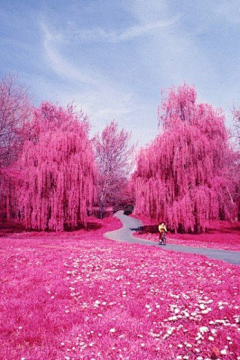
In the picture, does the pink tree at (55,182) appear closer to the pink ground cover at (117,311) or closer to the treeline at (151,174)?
the treeline at (151,174)

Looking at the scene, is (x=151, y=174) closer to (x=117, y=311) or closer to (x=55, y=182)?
(x=55, y=182)

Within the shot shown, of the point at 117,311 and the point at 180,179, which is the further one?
the point at 180,179

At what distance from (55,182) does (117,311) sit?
73.1 ft

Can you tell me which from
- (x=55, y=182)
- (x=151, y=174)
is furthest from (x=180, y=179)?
(x=55, y=182)

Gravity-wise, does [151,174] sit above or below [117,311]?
above

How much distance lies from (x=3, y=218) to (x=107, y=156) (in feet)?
75.5

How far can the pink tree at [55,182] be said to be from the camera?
88.5ft

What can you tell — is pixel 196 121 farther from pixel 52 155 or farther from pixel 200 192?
pixel 52 155

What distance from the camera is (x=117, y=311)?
6531 millimetres

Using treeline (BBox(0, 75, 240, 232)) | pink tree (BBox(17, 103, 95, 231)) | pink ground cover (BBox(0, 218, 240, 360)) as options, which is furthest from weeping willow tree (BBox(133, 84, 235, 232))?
pink ground cover (BBox(0, 218, 240, 360))

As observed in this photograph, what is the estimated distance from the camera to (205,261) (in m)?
12.5

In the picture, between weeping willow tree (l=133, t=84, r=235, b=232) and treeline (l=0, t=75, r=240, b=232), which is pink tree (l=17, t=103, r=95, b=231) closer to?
treeline (l=0, t=75, r=240, b=232)

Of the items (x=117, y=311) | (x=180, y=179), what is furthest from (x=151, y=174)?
(x=117, y=311)

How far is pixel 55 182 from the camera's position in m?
27.6
